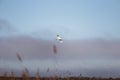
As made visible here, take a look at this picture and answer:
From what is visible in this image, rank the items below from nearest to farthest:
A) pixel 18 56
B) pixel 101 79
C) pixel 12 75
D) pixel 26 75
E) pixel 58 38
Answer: pixel 18 56 < pixel 26 75 < pixel 12 75 < pixel 58 38 < pixel 101 79

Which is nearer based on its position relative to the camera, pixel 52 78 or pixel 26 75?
pixel 26 75

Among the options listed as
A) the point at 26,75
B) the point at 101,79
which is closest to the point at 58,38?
the point at 26,75

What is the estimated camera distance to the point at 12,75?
1433 cm

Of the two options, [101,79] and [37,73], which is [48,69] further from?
[101,79]

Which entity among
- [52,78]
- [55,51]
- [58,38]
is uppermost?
[58,38]

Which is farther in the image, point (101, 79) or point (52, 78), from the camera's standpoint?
point (101, 79)

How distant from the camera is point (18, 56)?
12312 millimetres

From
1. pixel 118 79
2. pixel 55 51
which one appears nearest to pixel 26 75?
pixel 55 51

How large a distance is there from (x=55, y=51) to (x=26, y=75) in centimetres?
164

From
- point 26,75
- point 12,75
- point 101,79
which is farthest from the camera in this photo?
point 101,79

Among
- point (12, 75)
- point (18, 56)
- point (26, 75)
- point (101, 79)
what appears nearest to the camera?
point (18, 56)

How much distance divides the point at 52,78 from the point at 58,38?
322 centimetres

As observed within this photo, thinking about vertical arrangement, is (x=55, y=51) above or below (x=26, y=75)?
above

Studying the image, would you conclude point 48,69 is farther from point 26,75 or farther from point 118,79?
point 118,79
